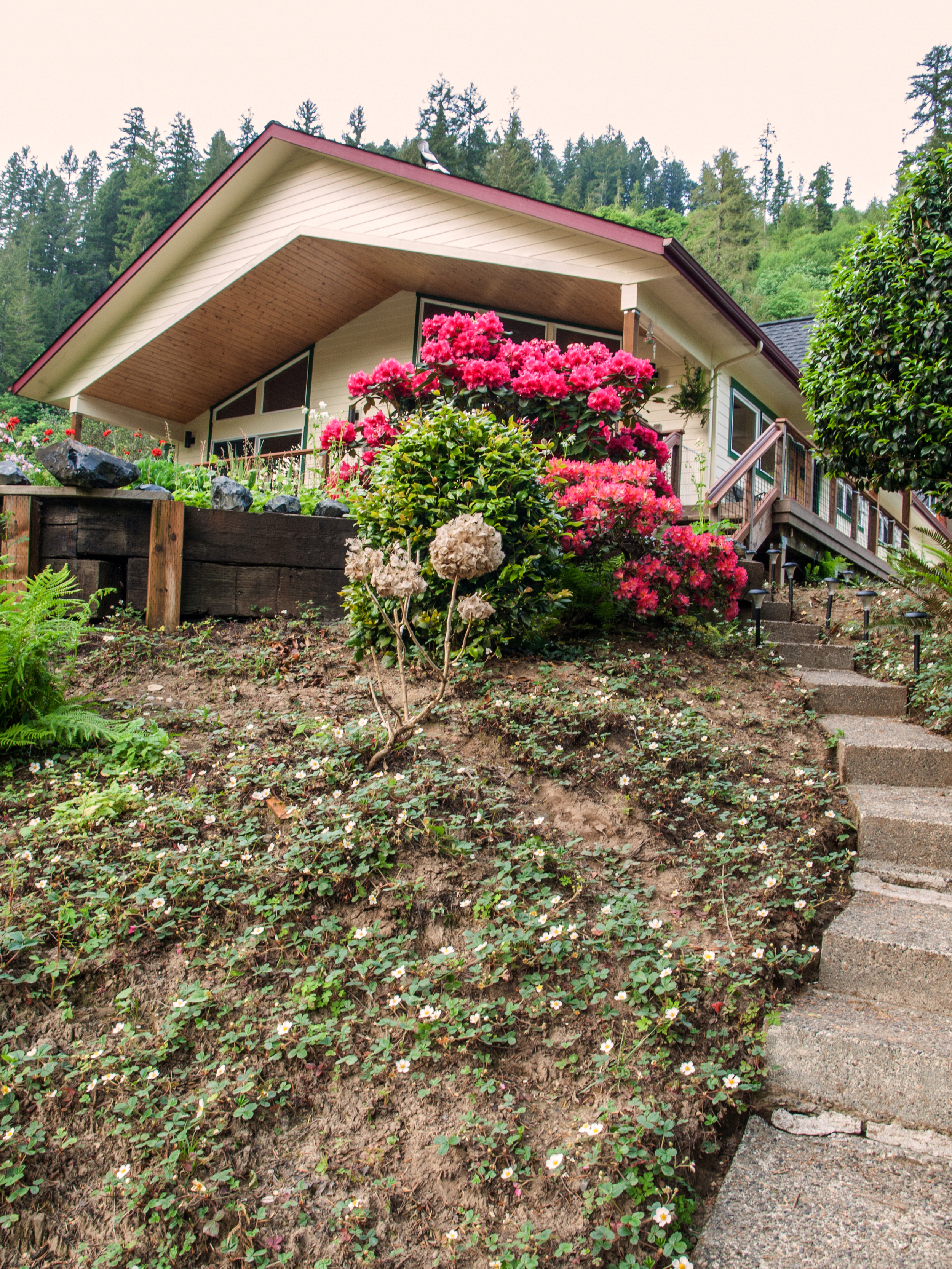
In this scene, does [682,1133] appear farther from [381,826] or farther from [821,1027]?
[381,826]

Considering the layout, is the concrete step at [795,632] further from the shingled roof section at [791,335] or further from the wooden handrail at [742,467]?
the shingled roof section at [791,335]

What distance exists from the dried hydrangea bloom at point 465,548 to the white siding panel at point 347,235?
22.6ft

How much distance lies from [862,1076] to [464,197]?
948 cm

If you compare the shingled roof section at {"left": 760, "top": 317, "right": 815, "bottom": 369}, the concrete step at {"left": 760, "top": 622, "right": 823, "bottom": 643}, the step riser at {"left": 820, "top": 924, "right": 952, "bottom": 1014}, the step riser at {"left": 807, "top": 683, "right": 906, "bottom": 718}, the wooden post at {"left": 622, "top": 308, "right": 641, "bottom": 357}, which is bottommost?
the step riser at {"left": 820, "top": 924, "right": 952, "bottom": 1014}

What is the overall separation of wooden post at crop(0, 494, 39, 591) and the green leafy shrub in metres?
2.01

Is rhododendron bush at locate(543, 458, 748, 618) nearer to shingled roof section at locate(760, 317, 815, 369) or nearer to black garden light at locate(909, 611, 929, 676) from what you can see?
black garden light at locate(909, 611, 929, 676)

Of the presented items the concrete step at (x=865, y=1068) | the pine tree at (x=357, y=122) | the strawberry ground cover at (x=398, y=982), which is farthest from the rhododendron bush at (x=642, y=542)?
the pine tree at (x=357, y=122)

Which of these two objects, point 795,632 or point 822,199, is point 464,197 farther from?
point 822,199

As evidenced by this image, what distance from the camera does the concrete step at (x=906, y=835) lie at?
299cm

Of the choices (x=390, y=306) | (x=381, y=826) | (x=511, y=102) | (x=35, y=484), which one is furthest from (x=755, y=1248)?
(x=511, y=102)

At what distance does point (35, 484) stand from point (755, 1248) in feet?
17.9

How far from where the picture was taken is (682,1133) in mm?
1750

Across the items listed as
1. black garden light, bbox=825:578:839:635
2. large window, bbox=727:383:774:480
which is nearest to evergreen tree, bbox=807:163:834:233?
large window, bbox=727:383:774:480

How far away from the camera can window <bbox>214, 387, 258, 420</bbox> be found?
13.6 m
